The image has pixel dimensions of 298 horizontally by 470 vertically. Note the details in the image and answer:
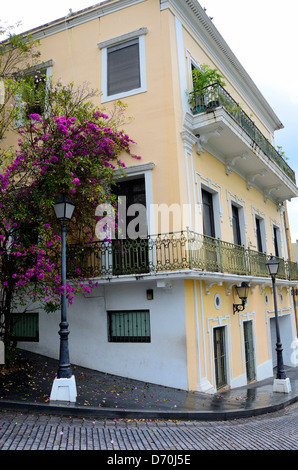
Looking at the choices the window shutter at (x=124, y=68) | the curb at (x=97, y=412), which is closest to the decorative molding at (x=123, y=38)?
the window shutter at (x=124, y=68)

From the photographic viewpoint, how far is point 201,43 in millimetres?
12828

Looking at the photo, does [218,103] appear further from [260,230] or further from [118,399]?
[118,399]

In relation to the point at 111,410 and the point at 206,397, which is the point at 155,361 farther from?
the point at 111,410

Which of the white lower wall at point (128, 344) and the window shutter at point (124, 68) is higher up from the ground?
the window shutter at point (124, 68)

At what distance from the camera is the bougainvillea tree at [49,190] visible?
28.9 ft

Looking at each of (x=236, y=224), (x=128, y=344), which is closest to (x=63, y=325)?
(x=128, y=344)

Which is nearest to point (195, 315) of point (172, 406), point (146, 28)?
point (172, 406)

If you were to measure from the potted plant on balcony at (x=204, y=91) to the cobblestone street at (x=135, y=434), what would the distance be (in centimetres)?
798

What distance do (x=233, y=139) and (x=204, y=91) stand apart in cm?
173

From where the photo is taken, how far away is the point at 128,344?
9.91 m

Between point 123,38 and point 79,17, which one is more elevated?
point 79,17

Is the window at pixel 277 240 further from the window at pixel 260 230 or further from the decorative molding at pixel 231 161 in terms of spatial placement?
the decorative molding at pixel 231 161

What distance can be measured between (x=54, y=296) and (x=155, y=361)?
2.85 metres

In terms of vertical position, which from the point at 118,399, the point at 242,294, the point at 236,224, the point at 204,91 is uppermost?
the point at 204,91
